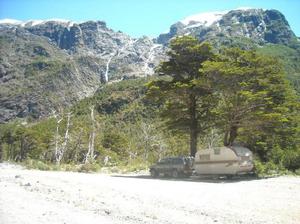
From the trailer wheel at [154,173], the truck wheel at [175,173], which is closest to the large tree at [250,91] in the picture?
the truck wheel at [175,173]

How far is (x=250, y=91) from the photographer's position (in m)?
30.4

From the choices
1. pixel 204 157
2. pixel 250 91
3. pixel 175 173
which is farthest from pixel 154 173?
pixel 250 91

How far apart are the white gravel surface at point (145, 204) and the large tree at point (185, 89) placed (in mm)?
13214

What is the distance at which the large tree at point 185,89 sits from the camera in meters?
34.0

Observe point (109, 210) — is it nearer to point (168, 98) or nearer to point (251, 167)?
point (251, 167)

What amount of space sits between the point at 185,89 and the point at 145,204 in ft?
59.6

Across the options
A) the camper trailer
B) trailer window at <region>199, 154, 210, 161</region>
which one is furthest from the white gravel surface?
trailer window at <region>199, 154, 210, 161</region>

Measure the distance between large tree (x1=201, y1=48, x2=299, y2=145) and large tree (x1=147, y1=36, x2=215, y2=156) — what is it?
1.81m

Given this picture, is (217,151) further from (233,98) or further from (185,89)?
(185,89)

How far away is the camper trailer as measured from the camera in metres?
27.5

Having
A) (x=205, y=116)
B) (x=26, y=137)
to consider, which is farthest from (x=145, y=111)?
(x=205, y=116)

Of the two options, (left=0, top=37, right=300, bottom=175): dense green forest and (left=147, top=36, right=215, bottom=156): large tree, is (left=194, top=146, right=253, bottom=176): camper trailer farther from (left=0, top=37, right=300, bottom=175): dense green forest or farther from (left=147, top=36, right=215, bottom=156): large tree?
(left=147, top=36, right=215, bottom=156): large tree

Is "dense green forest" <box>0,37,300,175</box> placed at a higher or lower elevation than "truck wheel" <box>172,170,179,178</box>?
higher

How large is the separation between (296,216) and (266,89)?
61.1ft
